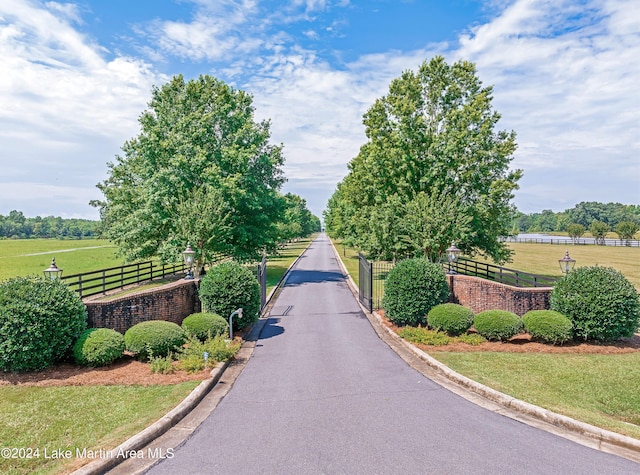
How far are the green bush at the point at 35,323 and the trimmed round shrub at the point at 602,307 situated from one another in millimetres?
13991

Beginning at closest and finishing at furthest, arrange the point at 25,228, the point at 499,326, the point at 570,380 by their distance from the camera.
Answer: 1. the point at 570,380
2. the point at 499,326
3. the point at 25,228

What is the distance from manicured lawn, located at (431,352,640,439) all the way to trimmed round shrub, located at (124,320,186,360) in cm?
713

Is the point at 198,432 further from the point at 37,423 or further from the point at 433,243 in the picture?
the point at 433,243

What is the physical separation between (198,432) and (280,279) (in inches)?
858

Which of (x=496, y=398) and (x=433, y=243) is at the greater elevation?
(x=433, y=243)

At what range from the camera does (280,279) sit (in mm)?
28438

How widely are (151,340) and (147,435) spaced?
13.6 ft

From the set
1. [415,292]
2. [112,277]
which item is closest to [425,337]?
[415,292]

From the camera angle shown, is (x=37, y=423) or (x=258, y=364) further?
(x=258, y=364)

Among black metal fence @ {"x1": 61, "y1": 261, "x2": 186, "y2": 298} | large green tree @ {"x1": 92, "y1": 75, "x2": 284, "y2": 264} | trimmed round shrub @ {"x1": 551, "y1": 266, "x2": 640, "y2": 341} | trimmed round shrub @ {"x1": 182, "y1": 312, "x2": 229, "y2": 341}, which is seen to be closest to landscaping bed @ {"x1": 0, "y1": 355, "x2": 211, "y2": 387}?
trimmed round shrub @ {"x1": 182, "y1": 312, "x2": 229, "y2": 341}

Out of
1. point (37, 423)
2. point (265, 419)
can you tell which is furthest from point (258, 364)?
point (37, 423)

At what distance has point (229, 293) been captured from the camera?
526 inches

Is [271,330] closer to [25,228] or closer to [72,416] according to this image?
[72,416]

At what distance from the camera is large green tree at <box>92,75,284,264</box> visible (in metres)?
23.8
